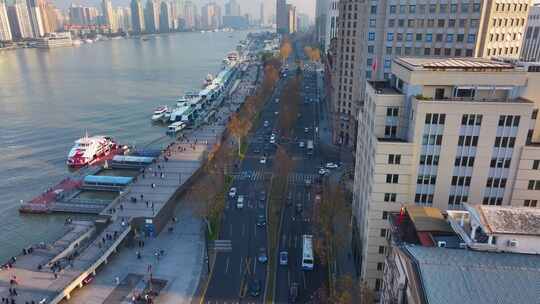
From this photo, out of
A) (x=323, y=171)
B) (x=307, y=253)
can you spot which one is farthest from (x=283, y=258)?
(x=323, y=171)

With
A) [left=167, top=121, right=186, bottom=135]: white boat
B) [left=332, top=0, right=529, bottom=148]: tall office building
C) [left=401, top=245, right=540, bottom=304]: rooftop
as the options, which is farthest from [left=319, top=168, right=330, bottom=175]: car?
[left=401, top=245, right=540, bottom=304]: rooftop

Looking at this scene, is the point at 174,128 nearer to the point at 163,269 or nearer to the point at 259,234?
the point at 259,234

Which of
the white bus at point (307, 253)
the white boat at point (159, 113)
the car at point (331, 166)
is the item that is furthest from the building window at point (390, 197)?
the white boat at point (159, 113)

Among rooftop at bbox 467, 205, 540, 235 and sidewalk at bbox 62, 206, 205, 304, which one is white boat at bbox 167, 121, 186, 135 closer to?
sidewalk at bbox 62, 206, 205, 304

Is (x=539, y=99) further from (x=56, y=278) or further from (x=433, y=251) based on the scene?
(x=56, y=278)

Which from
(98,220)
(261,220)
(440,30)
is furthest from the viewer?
(440,30)

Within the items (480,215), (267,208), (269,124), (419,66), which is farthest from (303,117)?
(480,215)

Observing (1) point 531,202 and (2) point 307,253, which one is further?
(2) point 307,253
